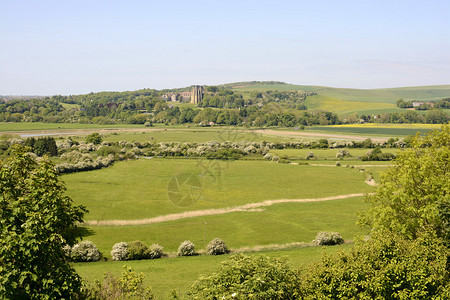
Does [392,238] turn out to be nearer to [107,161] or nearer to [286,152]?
[107,161]

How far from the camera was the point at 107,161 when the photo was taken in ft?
328

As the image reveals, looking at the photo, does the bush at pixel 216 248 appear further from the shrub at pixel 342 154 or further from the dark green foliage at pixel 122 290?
the shrub at pixel 342 154

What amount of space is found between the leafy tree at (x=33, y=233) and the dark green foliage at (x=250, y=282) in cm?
671

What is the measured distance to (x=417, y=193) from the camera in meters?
33.2

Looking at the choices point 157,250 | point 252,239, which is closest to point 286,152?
point 252,239

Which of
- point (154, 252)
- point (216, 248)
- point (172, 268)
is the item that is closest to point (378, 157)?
point (216, 248)

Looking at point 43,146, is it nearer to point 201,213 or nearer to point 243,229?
point 201,213

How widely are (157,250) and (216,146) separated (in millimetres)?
93959

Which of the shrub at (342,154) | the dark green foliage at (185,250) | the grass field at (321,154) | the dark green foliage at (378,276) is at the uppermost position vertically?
the dark green foliage at (378,276)

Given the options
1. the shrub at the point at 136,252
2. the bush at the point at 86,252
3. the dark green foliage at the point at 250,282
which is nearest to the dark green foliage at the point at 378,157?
the shrub at the point at 136,252

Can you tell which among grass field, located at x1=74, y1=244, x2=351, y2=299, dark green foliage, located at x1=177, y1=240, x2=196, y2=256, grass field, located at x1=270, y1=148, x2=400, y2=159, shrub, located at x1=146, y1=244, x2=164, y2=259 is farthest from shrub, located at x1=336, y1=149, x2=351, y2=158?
shrub, located at x1=146, y1=244, x2=164, y2=259

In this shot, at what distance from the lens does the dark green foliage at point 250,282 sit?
19234 millimetres

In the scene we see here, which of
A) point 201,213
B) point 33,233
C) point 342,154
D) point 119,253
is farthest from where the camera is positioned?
point 342,154

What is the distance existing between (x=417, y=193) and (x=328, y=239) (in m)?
13.0
